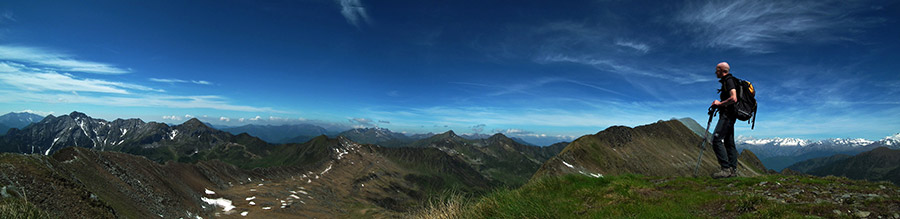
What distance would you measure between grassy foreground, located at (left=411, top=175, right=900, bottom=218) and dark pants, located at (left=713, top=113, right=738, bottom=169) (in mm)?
1482

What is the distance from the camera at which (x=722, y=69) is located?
11078 mm

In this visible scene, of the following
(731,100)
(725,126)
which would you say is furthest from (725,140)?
(731,100)

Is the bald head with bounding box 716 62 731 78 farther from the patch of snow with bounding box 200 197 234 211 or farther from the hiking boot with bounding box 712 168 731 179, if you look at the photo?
the patch of snow with bounding box 200 197 234 211

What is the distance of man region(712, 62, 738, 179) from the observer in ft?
35.0

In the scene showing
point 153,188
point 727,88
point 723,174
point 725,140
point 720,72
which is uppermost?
point 720,72

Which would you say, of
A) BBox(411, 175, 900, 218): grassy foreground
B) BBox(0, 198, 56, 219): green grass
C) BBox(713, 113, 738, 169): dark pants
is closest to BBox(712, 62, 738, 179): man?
BBox(713, 113, 738, 169): dark pants

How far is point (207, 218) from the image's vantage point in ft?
264

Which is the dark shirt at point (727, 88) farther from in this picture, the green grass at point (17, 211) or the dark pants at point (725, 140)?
the green grass at point (17, 211)

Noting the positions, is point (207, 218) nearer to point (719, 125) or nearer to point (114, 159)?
point (114, 159)

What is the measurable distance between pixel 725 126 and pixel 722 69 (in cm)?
197

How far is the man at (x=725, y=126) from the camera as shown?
10.7 m

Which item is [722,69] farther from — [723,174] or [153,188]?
[153,188]

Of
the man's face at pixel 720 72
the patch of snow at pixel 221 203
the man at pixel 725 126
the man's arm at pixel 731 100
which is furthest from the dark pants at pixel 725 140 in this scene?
the patch of snow at pixel 221 203

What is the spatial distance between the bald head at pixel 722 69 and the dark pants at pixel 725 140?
137cm
